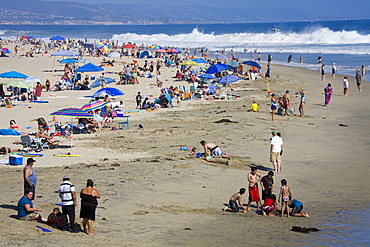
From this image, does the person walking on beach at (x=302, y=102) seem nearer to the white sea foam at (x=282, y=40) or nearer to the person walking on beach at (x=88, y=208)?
the person walking on beach at (x=88, y=208)

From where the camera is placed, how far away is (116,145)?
52.4ft

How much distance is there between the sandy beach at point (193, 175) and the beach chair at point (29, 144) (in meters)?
0.27

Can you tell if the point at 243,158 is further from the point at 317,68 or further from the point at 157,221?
the point at 317,68

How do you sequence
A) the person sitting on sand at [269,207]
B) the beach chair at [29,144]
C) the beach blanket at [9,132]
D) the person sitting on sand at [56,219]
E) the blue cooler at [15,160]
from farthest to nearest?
the beach blanket at [9,132], the beach chair at [29,144], the blue cooler at [15,160], the person sitting on sand at [269,207], the person sitting on sand at [56,219]

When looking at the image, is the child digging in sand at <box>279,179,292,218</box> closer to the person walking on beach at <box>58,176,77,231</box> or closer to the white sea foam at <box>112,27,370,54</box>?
the person walking on beach at <box>58,176,77,231</box>

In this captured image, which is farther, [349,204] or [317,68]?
[317,68]

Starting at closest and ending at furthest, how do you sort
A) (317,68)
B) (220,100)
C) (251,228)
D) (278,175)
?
1. (251,228)
2. (278,175)
3. (220,100)
4. (317,68)

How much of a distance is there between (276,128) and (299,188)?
695 centimetres

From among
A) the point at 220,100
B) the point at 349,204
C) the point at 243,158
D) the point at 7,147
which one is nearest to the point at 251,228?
the point at 349,204

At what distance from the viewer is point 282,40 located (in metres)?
98.9

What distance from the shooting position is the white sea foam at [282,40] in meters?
77.4

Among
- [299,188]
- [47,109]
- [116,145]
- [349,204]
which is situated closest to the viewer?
[349,204]

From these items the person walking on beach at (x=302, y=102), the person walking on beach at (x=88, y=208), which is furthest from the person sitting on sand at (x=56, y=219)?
the person walking on beach at (x=302, y=102)

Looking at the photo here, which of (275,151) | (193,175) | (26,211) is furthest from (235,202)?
(26,211)
